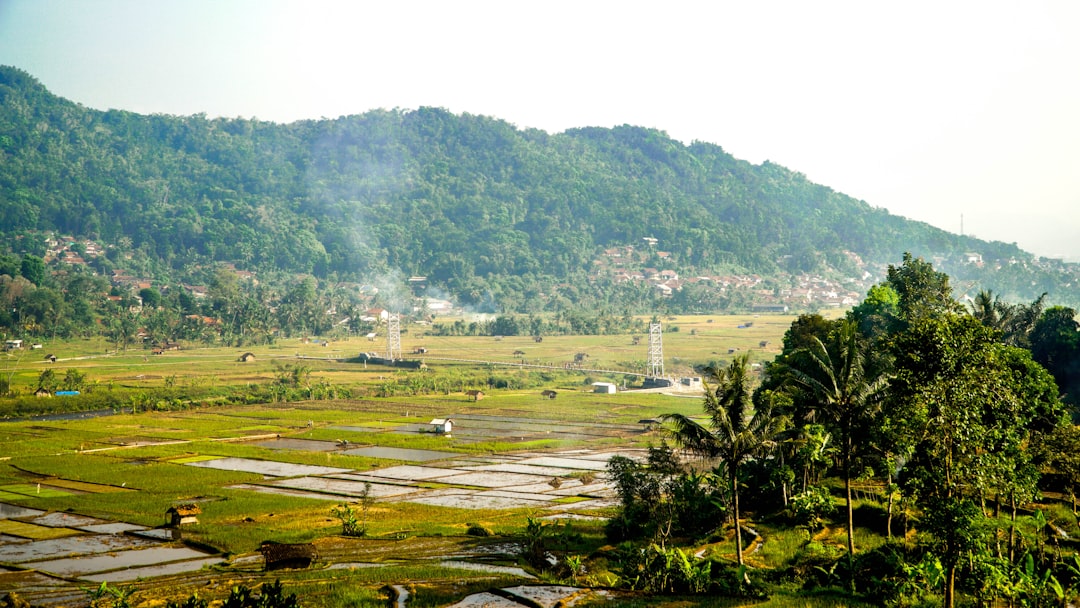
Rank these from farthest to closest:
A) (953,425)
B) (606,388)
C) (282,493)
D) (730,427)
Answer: (606,388) → (282,493) → (730,427) → (953,425)

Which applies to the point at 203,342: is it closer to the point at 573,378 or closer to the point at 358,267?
the point at 573,378

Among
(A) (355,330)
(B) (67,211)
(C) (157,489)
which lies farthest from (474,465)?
(B) (67,211)

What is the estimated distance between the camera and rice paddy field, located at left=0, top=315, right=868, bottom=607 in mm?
23312

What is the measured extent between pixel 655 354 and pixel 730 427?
5996cm

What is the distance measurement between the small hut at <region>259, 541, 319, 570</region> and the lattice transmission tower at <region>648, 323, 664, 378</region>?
186 ft

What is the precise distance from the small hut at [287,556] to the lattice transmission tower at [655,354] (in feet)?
186

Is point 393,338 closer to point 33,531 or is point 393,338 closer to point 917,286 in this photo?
point 917,286

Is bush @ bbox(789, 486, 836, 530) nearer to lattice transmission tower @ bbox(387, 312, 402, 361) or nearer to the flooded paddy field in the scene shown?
the flooded paddy field

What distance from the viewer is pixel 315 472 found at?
133 feet

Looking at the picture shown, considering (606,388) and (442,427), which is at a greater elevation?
(606,388)

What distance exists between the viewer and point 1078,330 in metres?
41.4

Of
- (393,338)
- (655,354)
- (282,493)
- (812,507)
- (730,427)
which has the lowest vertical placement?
(282,493)

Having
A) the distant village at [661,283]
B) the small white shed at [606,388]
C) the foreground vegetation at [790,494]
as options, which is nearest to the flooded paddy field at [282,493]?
the foreground vegetation at [790,494]

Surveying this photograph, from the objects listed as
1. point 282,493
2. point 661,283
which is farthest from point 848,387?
point 661,283
